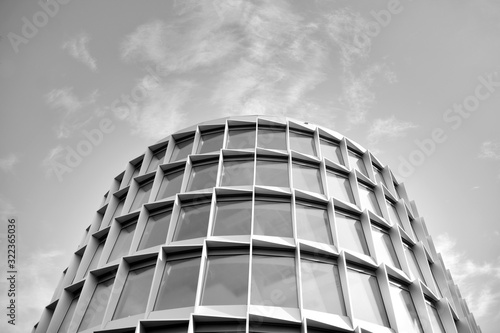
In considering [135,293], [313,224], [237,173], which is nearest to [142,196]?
[237,173]

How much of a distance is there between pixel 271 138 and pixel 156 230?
756 cm

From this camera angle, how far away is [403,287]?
53.4 ft

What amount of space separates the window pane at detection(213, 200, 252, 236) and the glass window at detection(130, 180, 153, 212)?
4.34 metres

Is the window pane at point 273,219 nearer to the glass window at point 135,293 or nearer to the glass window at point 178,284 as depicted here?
the glass window at point 178,284

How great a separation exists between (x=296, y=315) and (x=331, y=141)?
11.3 m

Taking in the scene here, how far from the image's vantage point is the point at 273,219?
16.3 metres

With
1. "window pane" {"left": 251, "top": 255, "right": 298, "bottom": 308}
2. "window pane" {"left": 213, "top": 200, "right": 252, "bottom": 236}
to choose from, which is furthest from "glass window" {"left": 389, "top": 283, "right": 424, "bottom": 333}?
"window pane" {"left": 213, "top": 200, "right": 252, "bottom": 236}

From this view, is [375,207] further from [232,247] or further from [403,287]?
[232,247]

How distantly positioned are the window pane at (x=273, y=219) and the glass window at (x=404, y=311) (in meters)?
4.54

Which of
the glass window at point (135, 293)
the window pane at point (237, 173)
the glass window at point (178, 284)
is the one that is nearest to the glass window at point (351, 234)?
the window pane at point (237, 173)

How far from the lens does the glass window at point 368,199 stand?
63.5ft

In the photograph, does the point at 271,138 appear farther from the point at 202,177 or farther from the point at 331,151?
the point at 202,177

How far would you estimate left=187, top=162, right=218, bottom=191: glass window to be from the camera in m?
18.1

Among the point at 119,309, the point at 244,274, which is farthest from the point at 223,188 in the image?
the point at 119,309
